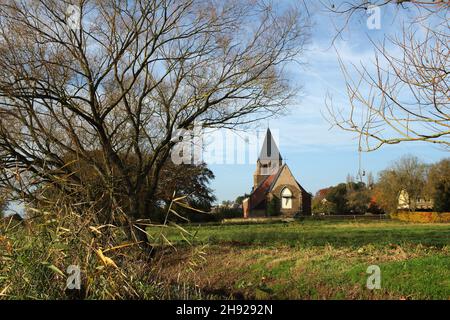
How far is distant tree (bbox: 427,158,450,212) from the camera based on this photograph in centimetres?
5525

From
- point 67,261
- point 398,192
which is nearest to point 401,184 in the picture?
point 398,192

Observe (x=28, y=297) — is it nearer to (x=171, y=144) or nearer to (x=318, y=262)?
(x=318, y=262)

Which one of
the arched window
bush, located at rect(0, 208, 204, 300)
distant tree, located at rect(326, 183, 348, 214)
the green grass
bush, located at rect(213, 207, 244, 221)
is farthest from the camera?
distant tree, located at rect(326, 183, 348, 214)

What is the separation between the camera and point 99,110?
1467 cm

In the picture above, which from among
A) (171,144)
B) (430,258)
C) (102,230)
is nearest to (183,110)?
(171,144)

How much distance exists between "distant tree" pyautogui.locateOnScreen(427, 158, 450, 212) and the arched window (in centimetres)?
1679

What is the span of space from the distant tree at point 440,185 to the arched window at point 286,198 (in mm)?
16792

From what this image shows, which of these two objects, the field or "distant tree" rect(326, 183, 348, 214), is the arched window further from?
the field

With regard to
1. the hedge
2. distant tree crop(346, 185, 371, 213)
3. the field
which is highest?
distant tree crop(346, 185, 371, 213)

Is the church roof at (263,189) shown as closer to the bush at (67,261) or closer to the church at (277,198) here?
the church at (277,198)

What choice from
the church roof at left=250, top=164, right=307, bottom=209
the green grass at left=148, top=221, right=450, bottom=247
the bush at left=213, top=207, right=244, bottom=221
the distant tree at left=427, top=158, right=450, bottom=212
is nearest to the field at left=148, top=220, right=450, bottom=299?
the green grass at left=148, top=221, right=450, bottom=247

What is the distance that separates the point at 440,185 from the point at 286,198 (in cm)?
1850

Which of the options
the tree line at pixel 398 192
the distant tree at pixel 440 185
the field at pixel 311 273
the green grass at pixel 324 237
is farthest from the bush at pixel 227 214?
the field at pixel 311 273

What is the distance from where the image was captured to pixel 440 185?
57375 millimetres
